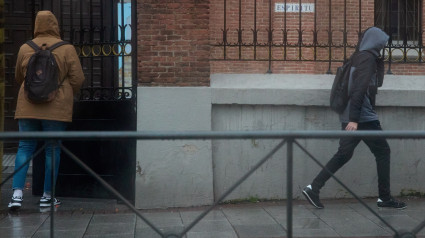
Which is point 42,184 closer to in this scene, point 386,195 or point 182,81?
point 182,81

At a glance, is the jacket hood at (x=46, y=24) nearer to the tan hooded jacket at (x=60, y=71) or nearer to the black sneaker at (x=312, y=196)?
the tan hooded jacket at (x=60, y=71)

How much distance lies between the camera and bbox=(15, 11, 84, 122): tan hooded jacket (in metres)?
6.80

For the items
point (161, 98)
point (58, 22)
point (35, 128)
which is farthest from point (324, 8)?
point (35, 128)

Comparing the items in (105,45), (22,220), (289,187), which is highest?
(105,45)

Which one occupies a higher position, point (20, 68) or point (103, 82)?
point (20, 68)

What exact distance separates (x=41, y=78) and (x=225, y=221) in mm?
2357

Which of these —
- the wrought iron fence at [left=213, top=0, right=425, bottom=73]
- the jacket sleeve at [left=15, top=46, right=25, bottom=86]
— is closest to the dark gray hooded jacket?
the wrought iron fence at [left=213, top=0, right=425, bottom=73]

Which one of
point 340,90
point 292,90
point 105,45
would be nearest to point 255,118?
point 292,90

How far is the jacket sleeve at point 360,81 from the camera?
6.68 metres

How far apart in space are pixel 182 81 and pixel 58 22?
1.71 meters

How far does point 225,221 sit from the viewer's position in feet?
20.2

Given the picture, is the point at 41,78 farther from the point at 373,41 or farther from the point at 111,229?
the point at 373,41

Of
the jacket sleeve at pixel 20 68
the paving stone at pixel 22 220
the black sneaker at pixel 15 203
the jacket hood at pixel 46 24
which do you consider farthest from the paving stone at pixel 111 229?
the jacket hood at pixel 46 24

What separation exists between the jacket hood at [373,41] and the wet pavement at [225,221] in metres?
1.63
